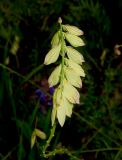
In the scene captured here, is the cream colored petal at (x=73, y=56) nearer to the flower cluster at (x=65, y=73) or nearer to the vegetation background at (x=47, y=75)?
the flower cluster at (x=65, y=73)

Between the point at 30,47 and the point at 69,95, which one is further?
the point at 30,47

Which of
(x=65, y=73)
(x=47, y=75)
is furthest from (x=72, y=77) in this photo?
(x=47, y=75)

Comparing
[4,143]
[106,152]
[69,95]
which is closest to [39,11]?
[4,143]

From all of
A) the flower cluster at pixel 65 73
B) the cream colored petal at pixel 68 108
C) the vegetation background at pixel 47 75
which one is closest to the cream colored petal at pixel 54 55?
the flower cluster at pixel 65 73

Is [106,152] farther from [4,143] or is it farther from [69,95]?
[69,95]

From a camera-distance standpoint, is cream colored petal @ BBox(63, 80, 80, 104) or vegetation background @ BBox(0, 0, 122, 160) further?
vegetation background @ BBox(0, 0, 122, 160)

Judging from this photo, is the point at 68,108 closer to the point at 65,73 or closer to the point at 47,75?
the point at 65,73

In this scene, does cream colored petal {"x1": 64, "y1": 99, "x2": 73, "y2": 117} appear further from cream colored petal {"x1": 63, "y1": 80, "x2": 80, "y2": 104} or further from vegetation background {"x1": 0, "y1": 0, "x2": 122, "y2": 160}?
vegetation background {"x1": 0, "y1": 0, "x2": 122, "y2": 160}

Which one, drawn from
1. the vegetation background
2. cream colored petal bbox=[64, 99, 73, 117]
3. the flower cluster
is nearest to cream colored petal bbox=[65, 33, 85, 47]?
the flower cluster
